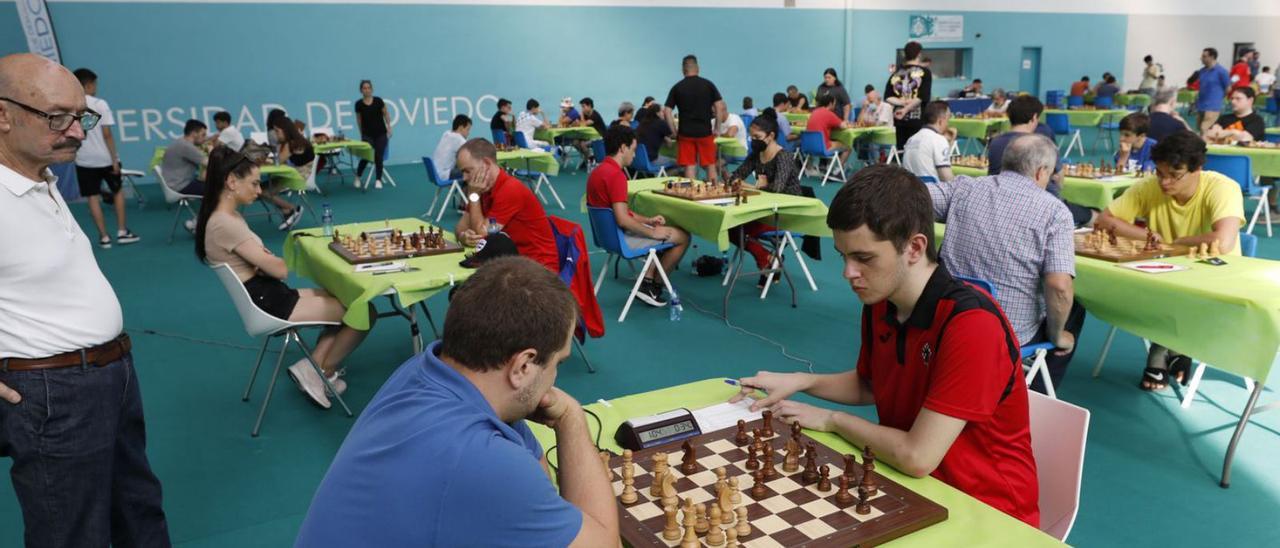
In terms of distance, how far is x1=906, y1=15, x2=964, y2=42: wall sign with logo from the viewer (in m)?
18.8

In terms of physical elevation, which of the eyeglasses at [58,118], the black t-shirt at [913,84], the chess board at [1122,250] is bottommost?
the chess board at [1122,250]

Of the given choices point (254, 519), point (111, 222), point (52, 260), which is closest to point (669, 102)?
point (111, 222)

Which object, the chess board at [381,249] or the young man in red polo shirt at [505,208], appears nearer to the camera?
the chess board at [381,249]

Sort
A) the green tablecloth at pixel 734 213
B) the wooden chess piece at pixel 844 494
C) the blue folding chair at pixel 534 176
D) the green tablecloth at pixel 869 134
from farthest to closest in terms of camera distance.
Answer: the green tablecloth at pixel 869 134
the blue folding chair at pixel 534 176
the green tablecloth at pixel 734 213
the wooden chess piece at pixel 844 494

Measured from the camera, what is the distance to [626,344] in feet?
16.5

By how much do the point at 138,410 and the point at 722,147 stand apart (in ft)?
30.3

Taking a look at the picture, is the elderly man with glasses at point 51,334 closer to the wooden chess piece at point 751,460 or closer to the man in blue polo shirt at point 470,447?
the man in blue polo shirt at point 470,447

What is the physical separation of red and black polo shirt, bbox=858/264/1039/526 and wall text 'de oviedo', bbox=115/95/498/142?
520 inches

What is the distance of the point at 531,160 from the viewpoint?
10.2 m

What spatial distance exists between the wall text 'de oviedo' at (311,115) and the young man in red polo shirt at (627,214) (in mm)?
9294

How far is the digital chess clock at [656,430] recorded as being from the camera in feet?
6.05

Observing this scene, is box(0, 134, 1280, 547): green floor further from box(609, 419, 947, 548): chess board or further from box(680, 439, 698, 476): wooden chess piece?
box(680, 439, 698, 476): wooden chess piece

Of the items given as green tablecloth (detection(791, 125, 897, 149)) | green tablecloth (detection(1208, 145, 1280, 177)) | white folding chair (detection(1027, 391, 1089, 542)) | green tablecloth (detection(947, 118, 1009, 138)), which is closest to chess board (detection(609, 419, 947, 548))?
white folding chair (detection(1027, 391, 1089, 542))

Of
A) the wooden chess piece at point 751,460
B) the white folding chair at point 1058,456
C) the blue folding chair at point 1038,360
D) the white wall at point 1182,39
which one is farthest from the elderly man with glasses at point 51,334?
Result: the white wall at point 1182,39
